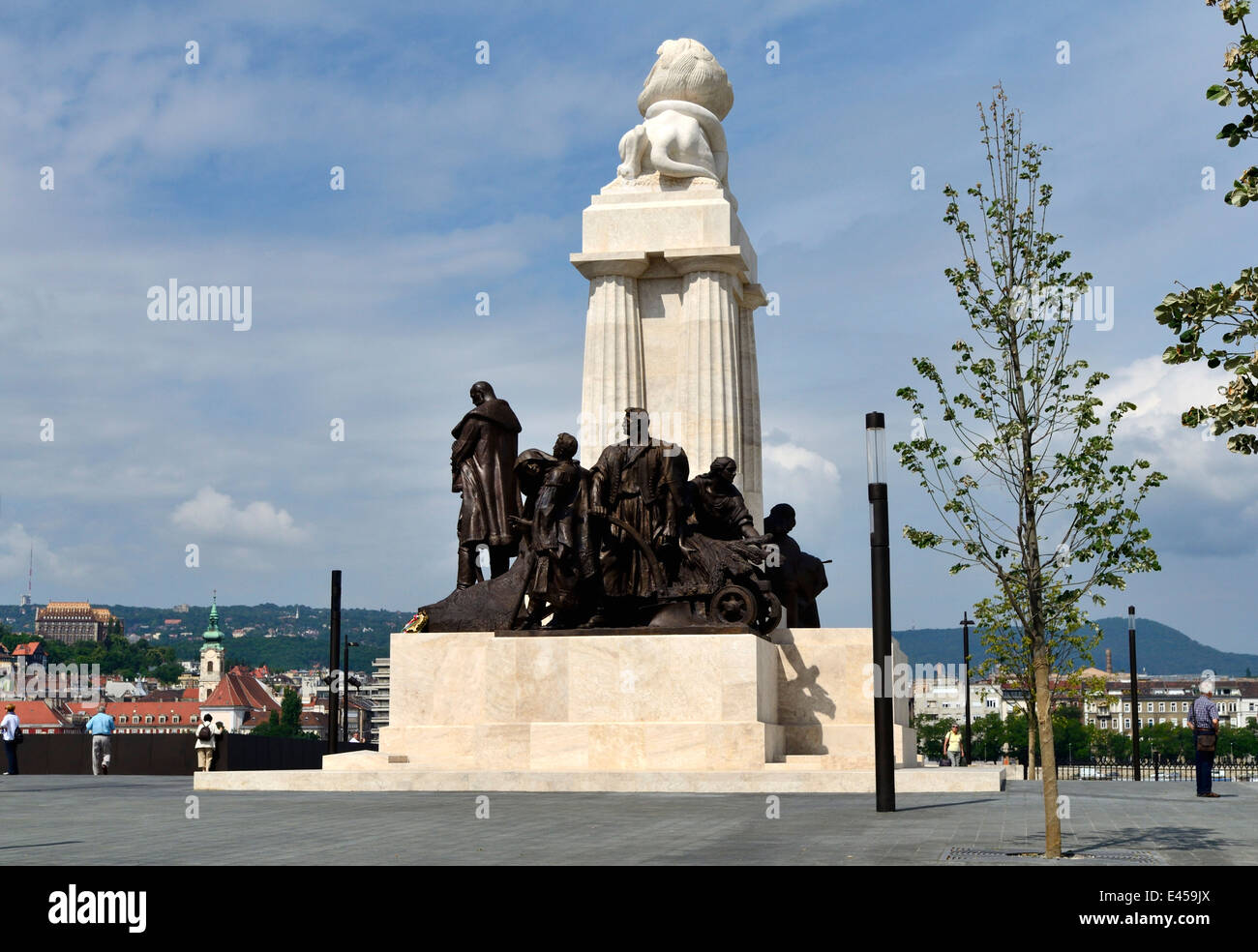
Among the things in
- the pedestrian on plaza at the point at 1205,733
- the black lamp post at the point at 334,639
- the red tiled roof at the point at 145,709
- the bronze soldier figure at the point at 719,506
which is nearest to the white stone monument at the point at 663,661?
the bronze soldier figure at the point at 719,506

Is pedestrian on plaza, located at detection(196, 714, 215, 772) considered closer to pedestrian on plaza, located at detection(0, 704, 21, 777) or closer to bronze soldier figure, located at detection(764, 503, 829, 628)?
pedestrian on plaza, located at detection(0, 704, 21, 777)

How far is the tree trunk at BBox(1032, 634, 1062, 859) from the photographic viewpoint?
11.4 metres

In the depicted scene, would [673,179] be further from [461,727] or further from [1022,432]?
[1022,432]

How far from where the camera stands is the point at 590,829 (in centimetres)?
1341

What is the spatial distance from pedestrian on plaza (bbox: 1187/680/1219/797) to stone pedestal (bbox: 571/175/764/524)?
8718 millimetres

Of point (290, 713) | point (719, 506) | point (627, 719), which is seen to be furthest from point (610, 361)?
point (290, 713)

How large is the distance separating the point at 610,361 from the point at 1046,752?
16267 mm

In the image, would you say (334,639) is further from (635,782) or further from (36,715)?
(36,715)

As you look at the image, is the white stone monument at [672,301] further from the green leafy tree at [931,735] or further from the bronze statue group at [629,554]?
the green leafy tree at [931,735]

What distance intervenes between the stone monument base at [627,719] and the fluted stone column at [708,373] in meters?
4.27

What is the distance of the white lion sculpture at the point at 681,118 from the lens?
1113 inches

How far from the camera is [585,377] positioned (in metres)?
27.8
